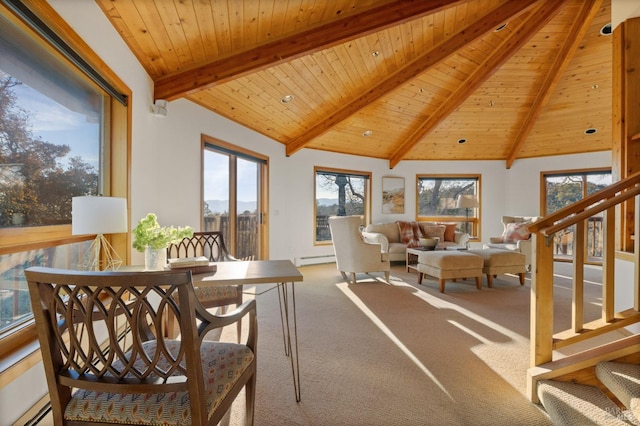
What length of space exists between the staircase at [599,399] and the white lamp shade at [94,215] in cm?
252

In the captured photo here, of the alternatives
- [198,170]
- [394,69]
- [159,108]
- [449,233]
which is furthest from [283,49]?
[449,233]

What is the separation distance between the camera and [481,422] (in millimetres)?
1553

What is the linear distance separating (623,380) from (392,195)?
567 centimetres

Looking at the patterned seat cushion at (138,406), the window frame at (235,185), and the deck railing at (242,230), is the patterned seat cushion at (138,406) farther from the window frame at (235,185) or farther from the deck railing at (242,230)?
the deck railing at (242,230)

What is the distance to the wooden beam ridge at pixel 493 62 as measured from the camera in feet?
11.6

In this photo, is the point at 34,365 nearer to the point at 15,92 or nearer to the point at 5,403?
the point at 5,403

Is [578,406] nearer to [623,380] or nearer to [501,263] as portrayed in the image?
[623,380]

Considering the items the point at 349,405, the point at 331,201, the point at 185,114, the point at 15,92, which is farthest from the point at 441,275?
the point at 15,92

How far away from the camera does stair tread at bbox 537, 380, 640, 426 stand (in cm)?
139

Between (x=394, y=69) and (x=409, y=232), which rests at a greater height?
(x=394, y=69)

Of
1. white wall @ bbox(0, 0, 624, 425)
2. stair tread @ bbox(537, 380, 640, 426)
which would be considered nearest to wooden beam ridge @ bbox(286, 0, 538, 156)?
white wall @ bbox(0, 0, 624, 425)

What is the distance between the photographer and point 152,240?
1.76 meters

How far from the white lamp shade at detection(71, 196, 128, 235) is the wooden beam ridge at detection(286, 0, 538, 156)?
3.91 meters

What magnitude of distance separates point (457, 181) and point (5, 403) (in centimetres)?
770
